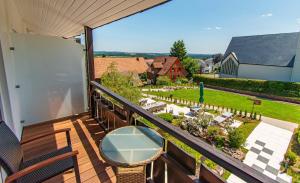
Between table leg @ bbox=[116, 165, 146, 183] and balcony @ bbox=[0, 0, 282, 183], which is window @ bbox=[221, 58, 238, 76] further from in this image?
table leg @ bbox=[116, 165, 146, 183]

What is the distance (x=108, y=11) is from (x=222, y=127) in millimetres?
8726

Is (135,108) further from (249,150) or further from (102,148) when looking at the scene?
(249,150)

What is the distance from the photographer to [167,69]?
Result: 24.2 m

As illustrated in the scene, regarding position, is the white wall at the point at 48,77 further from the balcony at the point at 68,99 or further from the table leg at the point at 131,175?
the table leg at the point at 131,175

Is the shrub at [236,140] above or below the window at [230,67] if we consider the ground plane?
below

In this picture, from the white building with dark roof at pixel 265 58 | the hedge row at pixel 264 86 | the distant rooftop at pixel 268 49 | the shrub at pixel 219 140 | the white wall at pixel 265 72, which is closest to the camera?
the shrub at pixel 219 140

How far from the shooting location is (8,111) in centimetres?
217

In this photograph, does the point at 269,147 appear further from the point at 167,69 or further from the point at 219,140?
the point at 167,69

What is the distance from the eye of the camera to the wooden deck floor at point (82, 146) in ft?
6.46

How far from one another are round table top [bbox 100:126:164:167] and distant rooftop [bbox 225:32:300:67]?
2548 cm

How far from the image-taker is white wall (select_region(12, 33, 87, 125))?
10.2ft

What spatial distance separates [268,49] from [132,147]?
93.9ft

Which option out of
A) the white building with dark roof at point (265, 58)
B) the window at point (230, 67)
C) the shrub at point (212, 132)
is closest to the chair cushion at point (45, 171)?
the shrub at point (212, 132)

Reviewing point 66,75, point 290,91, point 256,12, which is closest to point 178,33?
point 256,12
